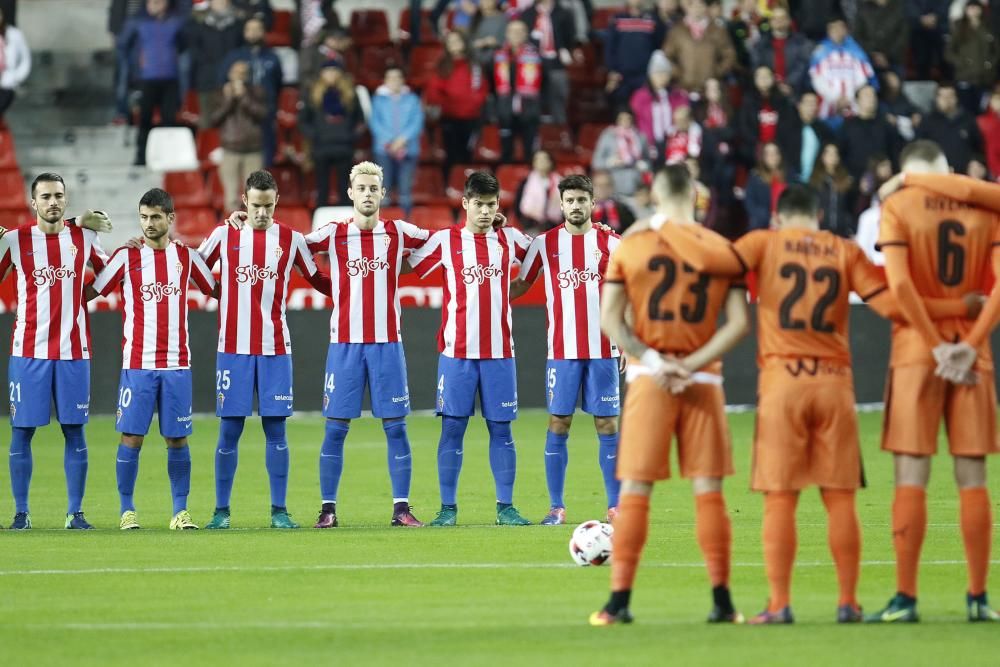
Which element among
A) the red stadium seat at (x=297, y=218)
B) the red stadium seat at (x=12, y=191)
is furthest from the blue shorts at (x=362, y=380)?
the red stadium seat at (x=12, y=191)

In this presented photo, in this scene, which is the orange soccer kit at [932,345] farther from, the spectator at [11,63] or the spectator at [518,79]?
the spectator at [11,63]

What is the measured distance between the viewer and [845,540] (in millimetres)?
7812

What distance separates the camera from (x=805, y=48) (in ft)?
75.8

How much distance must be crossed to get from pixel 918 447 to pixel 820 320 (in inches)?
28.3

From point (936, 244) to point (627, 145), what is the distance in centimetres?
1395

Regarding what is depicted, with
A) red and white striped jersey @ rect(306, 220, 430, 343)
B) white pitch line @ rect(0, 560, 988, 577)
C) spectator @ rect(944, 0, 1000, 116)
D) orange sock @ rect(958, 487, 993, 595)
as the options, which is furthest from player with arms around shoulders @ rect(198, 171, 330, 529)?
spectator @ rect(944, 0, 1000, 116)

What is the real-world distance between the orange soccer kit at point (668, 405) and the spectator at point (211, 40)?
15.1m

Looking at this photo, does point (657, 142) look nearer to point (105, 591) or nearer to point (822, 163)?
point (822, 163)

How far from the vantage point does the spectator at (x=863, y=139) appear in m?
22.1

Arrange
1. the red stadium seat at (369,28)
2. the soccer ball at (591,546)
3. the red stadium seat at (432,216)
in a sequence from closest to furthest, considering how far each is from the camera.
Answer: the soccer ball at (591,546), the red stadium seat at (432,216), the red stadium seat at (369,28)

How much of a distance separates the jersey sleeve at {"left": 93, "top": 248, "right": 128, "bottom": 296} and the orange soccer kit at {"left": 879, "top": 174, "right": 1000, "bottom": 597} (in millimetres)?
5633

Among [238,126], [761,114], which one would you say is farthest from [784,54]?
[238,126]

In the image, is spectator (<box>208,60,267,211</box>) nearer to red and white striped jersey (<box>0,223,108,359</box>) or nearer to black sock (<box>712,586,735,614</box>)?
red and white striped jersey (<box>0,223,108,359</box>)

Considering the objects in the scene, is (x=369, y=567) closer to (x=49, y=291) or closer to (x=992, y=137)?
(x=49, y=291)
